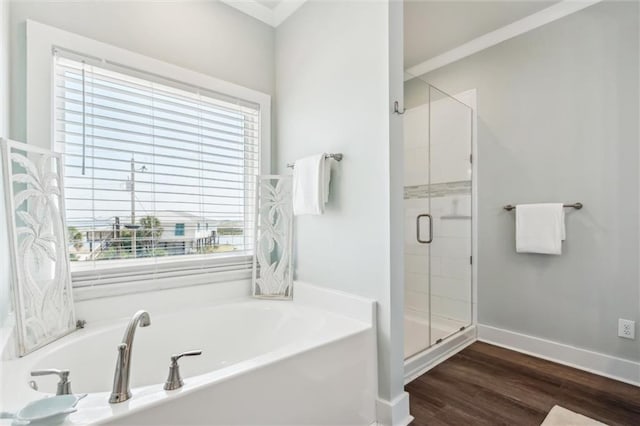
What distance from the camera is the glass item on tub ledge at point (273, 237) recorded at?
7.61 feet

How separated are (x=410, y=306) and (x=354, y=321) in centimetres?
119

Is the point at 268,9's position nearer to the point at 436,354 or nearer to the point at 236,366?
the point at 236,366

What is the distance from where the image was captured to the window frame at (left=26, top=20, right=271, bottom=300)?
1590mm

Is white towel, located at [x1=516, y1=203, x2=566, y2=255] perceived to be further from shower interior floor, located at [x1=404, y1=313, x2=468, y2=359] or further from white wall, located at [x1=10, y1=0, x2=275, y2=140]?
white wall, located at [x1=10, y1=0, x2=275, y2=140]

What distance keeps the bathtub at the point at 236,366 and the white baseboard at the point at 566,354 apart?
1655 millimetres

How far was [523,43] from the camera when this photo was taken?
2.63 m

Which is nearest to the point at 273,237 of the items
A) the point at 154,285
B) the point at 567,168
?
the point at 154,285

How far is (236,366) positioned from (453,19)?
2.95 m

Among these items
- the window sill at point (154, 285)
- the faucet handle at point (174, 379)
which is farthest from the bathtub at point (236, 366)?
the window sill at point (154, 285)

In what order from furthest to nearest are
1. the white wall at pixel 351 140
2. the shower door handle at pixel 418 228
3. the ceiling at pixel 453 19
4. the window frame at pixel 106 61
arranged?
1. the shower door handle at pixel 418 228
2. the ceiling at pixel 453 19
3. the white wall at pixel 351 140
4. the window frame at pixel 106 61

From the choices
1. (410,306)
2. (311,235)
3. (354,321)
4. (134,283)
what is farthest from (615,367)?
(134,283)

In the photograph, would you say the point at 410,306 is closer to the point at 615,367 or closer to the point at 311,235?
the point at 311,235

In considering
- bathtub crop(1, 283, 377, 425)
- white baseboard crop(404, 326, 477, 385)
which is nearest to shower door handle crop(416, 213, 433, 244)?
white baseboard crop(404, 326, 477, 385)

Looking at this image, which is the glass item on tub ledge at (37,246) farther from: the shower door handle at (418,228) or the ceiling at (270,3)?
the shower door handle at (418,228)
